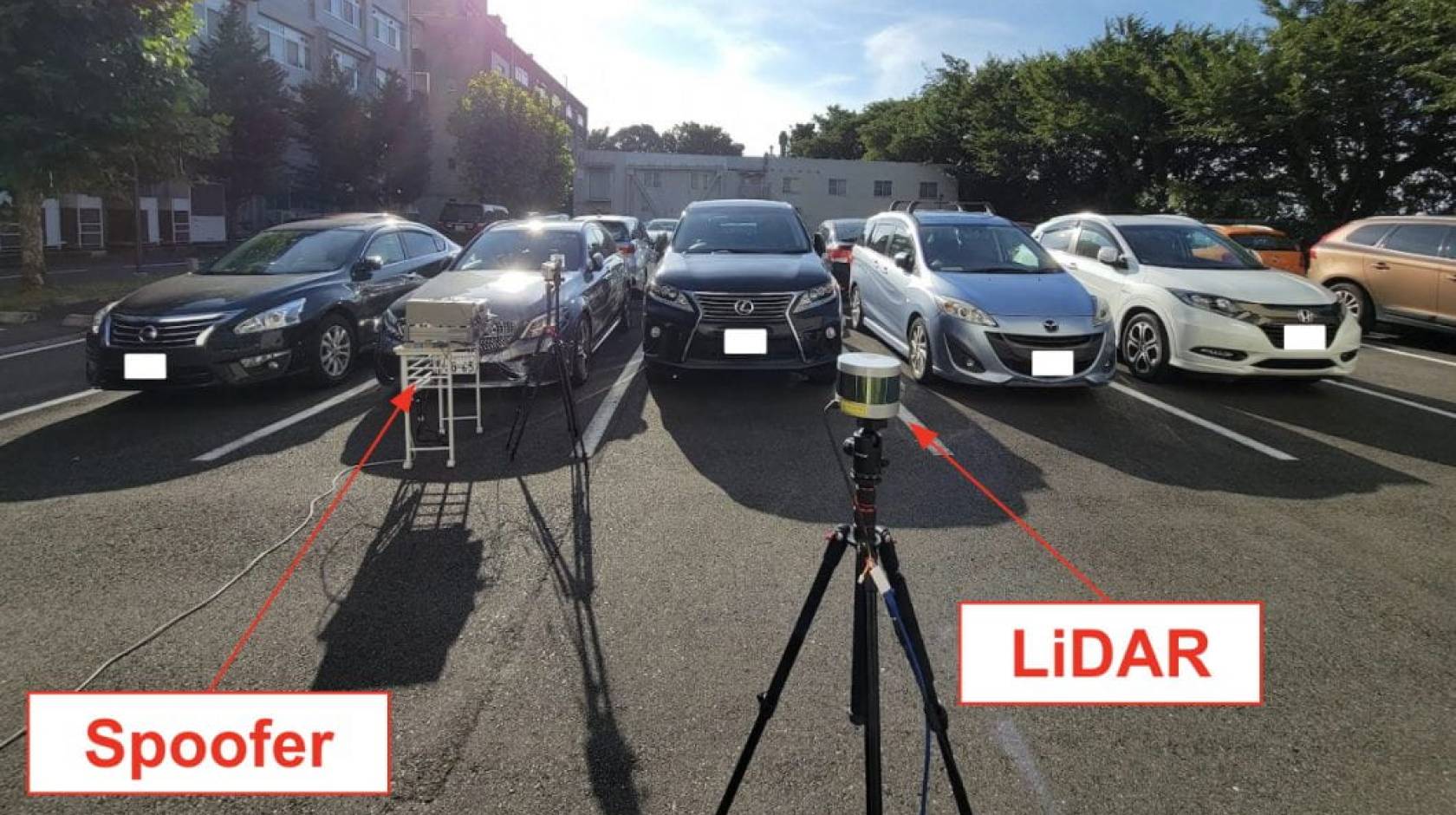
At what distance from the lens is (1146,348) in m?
8.48

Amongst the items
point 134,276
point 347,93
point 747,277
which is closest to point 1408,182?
point 747,277

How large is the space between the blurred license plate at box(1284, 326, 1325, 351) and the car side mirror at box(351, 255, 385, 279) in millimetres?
8634

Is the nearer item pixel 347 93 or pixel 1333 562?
pixel 1333 562

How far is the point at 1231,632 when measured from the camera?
3.48m

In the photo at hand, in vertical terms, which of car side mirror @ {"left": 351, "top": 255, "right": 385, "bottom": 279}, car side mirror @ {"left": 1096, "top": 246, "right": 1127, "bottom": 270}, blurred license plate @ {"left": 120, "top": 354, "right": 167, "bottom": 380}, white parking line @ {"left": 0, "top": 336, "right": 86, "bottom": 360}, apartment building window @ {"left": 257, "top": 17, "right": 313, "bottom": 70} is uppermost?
apartment building window @ {"left": 257, "top": 17, "right": 313, "bottom": 70}

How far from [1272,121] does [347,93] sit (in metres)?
31.3

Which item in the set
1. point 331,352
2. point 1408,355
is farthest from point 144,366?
point 1408,355

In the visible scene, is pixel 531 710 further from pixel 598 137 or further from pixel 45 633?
pixel 598 137

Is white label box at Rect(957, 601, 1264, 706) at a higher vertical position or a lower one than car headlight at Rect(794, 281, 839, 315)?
lower

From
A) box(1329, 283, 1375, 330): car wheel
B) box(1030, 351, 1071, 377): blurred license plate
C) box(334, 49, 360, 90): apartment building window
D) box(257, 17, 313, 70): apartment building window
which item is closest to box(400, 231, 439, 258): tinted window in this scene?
box(1030, 351, 1071, 377): blurred license plate

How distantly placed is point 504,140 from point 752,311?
31.3m

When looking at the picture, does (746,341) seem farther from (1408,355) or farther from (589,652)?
(1408,355)

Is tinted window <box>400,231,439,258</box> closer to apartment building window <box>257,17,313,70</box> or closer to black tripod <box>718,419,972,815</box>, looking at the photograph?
black tripod <box>718,419,972,815</box>

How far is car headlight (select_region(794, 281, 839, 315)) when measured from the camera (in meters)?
7.21
